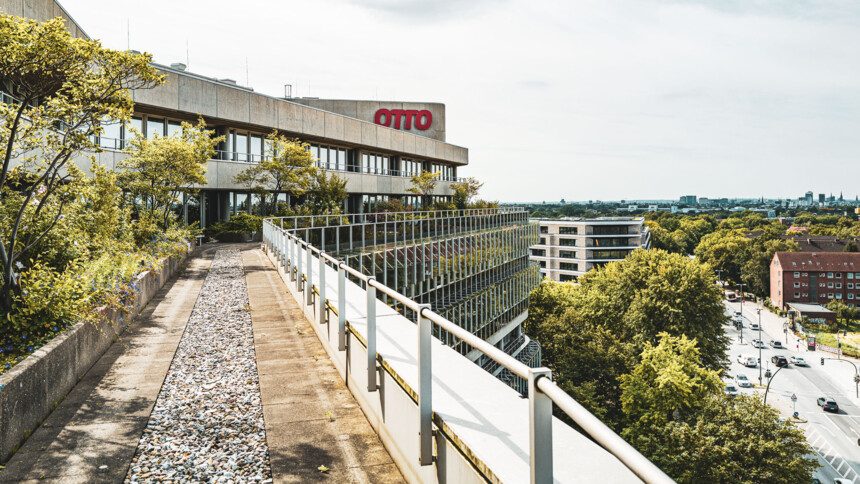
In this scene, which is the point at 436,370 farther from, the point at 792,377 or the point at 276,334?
the point at 792,377

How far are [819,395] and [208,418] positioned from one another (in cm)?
7081

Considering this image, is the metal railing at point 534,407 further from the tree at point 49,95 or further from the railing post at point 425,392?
the tree at point 49,95

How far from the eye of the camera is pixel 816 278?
10975 cm

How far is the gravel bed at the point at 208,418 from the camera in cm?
459

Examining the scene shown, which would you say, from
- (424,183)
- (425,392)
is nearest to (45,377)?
(425,392)

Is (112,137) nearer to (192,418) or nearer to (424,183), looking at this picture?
(192,418)

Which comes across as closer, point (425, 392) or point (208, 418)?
point (425, 392)

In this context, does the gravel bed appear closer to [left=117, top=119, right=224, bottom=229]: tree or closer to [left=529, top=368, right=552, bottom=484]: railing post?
[left=529, top=368, right=552, bottom=484]: railing post

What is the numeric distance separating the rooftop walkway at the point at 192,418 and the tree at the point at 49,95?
2.17m

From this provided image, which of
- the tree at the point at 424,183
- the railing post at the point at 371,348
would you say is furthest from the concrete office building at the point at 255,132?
the railing post at the point at 371,348

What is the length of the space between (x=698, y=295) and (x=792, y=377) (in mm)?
34993

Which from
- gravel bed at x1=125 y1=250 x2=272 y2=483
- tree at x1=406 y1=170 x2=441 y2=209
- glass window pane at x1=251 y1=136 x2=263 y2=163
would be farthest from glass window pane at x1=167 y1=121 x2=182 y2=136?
gravel bed at x1=125 y1=250 x2=272 y2=483

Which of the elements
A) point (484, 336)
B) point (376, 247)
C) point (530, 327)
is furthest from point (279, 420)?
point (530, 327)

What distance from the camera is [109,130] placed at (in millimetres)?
30594
